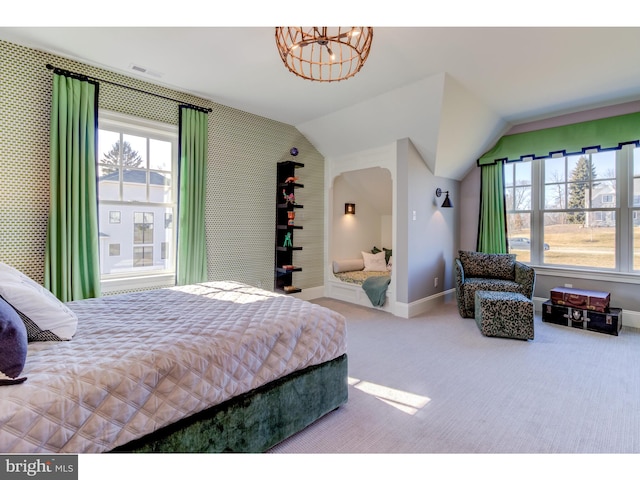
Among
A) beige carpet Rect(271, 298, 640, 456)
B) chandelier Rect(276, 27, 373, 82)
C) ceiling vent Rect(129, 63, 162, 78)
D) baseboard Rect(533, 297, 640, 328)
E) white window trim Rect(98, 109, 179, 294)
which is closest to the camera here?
beige carpet Rect(271, 298, 640, 456)

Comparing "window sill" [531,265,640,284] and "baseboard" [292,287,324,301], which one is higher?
"window sill" [531,265,640,284]

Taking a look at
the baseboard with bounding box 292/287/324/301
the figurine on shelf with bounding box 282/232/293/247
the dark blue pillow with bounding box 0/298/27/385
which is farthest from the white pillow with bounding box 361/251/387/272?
the dark blue pillow with bounding box 0/298/27/385

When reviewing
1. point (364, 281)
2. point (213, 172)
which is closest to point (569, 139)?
point (364, 281)

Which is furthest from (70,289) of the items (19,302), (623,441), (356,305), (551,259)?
(551,259)

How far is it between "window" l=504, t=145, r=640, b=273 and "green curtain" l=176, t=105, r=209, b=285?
441cm

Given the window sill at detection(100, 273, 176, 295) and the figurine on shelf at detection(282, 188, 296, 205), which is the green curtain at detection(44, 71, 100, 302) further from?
the figurine on shelf at detection(282, 188, 296, 205)

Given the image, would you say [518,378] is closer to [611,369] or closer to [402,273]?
[611,369]

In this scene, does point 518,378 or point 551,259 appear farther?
point 551,259

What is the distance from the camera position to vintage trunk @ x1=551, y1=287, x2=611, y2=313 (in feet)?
11.6

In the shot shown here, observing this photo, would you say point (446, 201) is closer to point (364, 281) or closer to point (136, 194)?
point (364, 281)

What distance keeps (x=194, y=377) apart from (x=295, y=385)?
60cm

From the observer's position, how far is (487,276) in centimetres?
436

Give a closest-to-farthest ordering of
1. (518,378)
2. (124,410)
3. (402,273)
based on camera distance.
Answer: (124,410), (518,378), (402,273)
